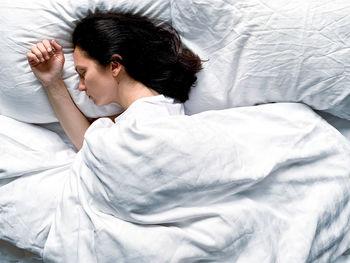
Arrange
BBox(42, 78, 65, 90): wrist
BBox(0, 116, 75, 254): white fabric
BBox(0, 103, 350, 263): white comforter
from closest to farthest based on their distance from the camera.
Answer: BBox(0, 103, 350, 263): white comforter
BBox(0, 116, 75, 254): white fabric
BBox(42, 78, 65, 90): wrist

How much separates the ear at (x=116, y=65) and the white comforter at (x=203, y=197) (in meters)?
0.17

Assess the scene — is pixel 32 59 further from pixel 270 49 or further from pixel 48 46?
pixel 270 49

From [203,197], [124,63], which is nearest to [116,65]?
[124,63]

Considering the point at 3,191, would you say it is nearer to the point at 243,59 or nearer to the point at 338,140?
the point at 243,59

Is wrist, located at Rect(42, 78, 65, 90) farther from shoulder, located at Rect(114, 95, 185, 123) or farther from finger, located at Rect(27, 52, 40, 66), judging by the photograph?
Result: shoulder, located at Rect(114, 95, 185, 123)

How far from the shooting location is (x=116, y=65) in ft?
3.25

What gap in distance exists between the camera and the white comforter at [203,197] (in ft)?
2.69

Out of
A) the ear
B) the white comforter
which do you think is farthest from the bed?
the ear

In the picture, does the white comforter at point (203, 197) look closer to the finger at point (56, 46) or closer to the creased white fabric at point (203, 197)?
the creased white fabric at point (203, 197)

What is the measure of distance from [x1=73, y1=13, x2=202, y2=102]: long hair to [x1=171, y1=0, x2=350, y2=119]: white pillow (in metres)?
0.04

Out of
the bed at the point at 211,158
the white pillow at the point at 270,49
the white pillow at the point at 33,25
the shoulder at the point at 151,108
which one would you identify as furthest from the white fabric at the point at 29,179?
the white pillow at the point at 270,49

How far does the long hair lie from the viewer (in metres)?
0.98

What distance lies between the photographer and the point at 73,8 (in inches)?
39.6

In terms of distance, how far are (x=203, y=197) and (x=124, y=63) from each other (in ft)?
1.27
